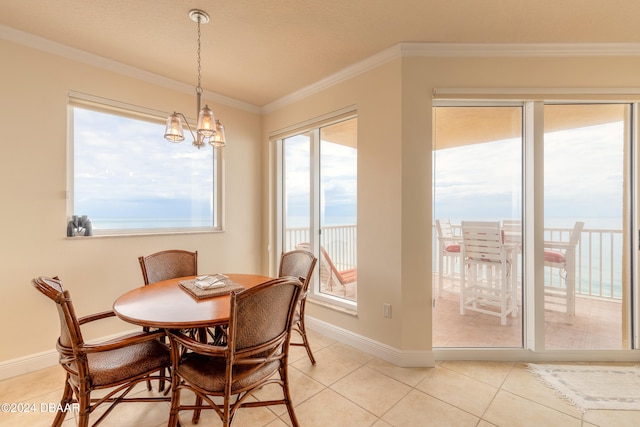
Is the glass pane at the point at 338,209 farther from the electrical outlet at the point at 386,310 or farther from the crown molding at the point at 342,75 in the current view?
the electrical outlet at the point at 386,310


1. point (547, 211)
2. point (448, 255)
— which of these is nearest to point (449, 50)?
point (547, 211)

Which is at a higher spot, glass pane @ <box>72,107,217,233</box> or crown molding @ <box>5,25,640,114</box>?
crown molding @ <box>5,25,640,114</box>

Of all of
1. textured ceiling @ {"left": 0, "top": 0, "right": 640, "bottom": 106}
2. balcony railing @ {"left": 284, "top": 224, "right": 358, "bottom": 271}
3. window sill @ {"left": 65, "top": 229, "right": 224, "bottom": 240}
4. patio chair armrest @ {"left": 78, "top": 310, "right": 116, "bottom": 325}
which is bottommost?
patio chair armrest @ {"left": 78, "top": 310, "right": 116, "bottom": 325}

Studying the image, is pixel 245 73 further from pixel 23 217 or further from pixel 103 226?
pixel 23 217

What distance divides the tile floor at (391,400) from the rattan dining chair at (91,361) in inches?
16.9

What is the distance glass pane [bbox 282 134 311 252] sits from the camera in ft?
10.9

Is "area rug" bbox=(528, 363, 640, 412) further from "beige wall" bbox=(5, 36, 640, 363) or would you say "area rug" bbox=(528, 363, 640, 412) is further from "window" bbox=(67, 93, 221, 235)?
"window" bbox=(67, 93, 221, 235)

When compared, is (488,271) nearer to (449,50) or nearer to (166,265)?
(449,50)

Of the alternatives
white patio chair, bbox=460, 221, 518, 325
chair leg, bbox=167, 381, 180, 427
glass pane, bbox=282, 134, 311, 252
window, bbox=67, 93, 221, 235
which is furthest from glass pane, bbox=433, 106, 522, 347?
window, bbox=67, 93, 221, 235

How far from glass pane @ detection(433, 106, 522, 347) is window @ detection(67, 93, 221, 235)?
257 cm

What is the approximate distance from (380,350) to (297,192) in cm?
199

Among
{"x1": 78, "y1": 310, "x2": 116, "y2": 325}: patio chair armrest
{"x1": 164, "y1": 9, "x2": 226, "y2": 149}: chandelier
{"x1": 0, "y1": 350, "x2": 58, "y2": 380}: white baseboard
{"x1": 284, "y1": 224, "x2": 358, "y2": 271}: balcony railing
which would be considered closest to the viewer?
{"x1": 78, "y1": 310, "x2": 116, "y2": 325}: patio chair armrest

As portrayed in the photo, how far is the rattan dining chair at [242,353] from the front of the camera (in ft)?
4.15

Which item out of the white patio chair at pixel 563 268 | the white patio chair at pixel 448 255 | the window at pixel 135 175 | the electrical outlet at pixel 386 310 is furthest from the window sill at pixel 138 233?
the white patio chair at pixel 563 268
